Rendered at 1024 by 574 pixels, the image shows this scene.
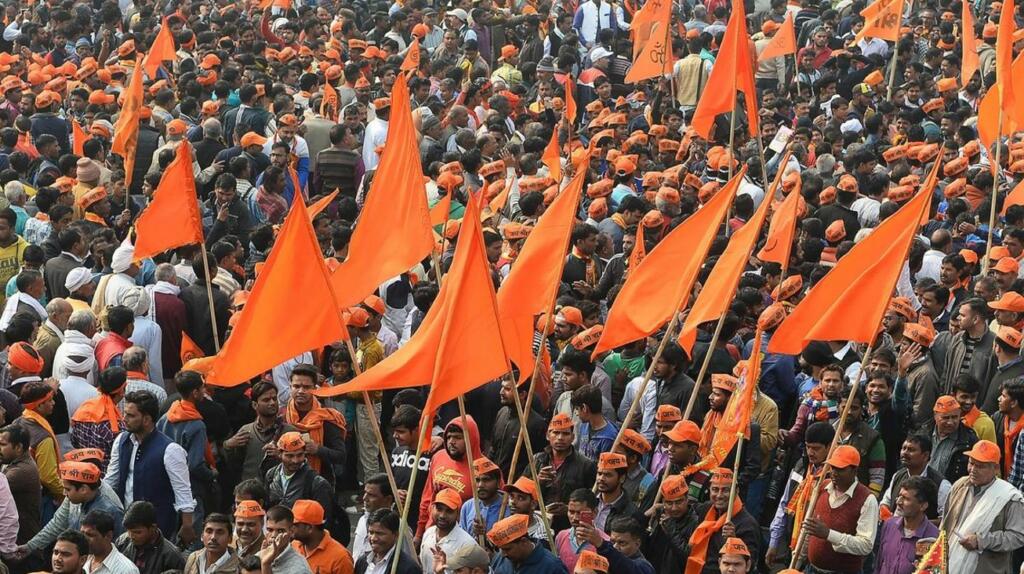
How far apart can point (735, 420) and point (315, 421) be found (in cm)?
278

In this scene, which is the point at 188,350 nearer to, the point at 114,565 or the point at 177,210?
the point at 177,210

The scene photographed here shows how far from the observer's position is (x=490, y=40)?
25.6m

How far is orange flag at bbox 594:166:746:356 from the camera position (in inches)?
455

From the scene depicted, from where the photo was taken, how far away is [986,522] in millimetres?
10172

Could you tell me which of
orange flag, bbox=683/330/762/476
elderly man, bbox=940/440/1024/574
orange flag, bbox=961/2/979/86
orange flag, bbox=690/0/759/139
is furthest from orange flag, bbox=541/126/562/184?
elderly man, bbox=940/440/1024/574

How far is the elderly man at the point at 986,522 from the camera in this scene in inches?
398

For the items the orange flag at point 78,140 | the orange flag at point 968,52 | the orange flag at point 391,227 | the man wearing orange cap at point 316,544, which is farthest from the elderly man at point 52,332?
the orange flag at point 968,52

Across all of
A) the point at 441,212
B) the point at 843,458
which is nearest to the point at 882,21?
the point at 441,212

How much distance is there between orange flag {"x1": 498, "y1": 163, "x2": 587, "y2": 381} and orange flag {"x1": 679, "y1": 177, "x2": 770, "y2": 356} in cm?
94

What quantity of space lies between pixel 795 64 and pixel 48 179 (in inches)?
398

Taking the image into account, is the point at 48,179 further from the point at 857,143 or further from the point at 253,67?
the point at 857,143

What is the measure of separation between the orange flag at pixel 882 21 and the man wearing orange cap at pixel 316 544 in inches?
466

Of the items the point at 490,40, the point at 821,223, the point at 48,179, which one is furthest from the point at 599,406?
the point at 490,40

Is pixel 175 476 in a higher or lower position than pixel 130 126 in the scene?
higher
